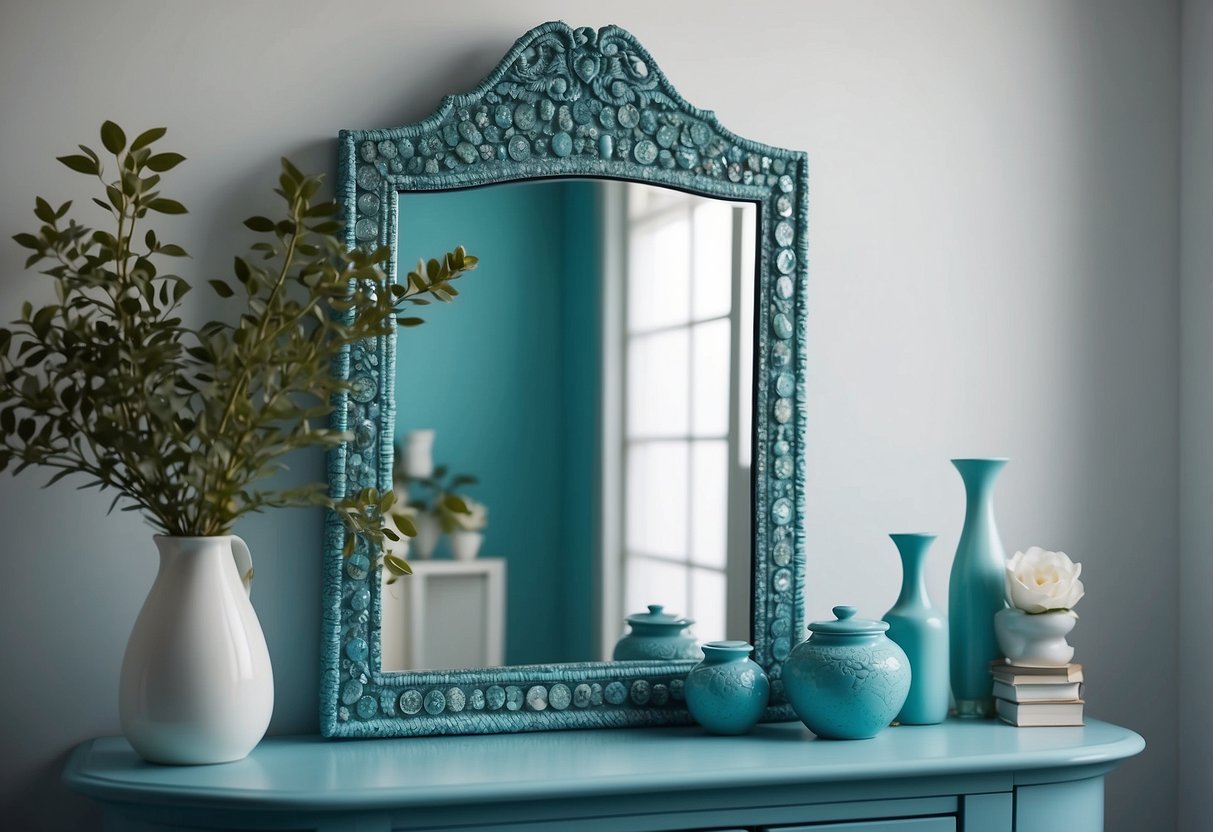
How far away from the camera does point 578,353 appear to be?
2031 millimetres

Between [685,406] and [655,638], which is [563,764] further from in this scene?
[685,406]

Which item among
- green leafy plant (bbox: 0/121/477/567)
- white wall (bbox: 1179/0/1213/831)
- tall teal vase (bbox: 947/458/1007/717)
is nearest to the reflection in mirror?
green leafy plant (bbox: 0/121/477/567)

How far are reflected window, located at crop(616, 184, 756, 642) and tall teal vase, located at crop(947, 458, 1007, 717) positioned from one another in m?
0.40

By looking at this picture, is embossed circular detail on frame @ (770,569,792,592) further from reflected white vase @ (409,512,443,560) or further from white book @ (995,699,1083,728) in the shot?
reflected white vase @ (409,512,443,560)

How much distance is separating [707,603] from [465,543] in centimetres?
45

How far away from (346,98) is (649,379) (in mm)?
706

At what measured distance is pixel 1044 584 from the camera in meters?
2.05

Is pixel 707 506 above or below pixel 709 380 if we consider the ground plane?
below

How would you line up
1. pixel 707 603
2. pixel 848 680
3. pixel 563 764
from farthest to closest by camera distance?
pixel 707 603 → pixel 848 680 → pixel 563 764

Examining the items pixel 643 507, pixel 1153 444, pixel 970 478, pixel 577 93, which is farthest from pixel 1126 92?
pixel 643 507

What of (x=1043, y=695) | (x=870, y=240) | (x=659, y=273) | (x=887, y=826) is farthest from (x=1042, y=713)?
(x=659, y=273)

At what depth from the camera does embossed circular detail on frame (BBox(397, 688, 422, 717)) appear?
190 cm

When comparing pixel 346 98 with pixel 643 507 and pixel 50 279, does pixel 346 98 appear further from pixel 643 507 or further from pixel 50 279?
pixel 643 507

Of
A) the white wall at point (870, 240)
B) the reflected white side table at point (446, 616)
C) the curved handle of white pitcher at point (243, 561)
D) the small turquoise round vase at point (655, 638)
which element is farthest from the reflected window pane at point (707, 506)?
the curved handle of white pitcher at point (243, 561)
